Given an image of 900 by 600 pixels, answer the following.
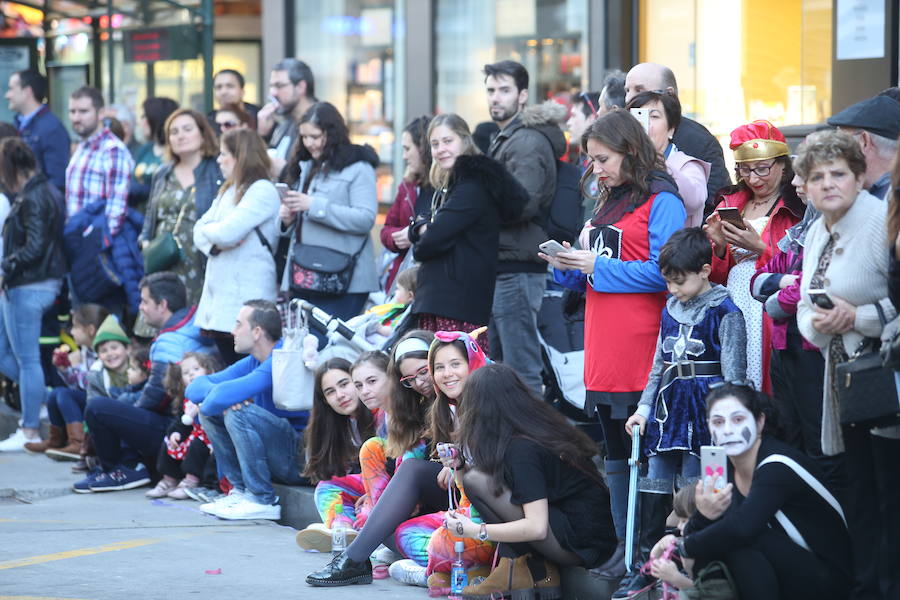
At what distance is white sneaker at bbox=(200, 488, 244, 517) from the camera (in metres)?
8.04

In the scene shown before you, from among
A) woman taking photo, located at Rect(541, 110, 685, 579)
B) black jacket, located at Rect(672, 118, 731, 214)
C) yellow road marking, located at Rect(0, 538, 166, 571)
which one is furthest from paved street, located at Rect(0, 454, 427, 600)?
black jacket, located at Rect(672, 118, 731, 214)

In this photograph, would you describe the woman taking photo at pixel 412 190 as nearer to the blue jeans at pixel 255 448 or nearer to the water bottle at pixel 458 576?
the blue jeans at pixel 255 448

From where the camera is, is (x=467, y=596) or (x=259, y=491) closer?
(x=467, y=596)

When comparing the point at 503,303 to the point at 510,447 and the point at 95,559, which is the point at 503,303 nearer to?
the point at 510,447

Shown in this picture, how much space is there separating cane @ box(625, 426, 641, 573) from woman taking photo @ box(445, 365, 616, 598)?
0.25 m

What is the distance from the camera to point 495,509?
579 cm

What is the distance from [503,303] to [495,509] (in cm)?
216

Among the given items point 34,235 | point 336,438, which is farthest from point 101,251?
point 336,438

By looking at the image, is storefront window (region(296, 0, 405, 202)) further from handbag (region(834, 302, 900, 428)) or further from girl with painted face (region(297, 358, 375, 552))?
handbag (region(834, 302, 900, 428))

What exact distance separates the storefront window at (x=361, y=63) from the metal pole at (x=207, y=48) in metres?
1.34

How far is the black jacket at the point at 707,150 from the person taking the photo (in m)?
6.47

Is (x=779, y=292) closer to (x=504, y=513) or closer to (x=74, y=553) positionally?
(x=504, y=513)

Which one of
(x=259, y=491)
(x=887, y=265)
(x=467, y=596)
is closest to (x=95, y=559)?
(x=259, y=491)

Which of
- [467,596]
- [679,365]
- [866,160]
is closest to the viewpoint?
[866,160]
